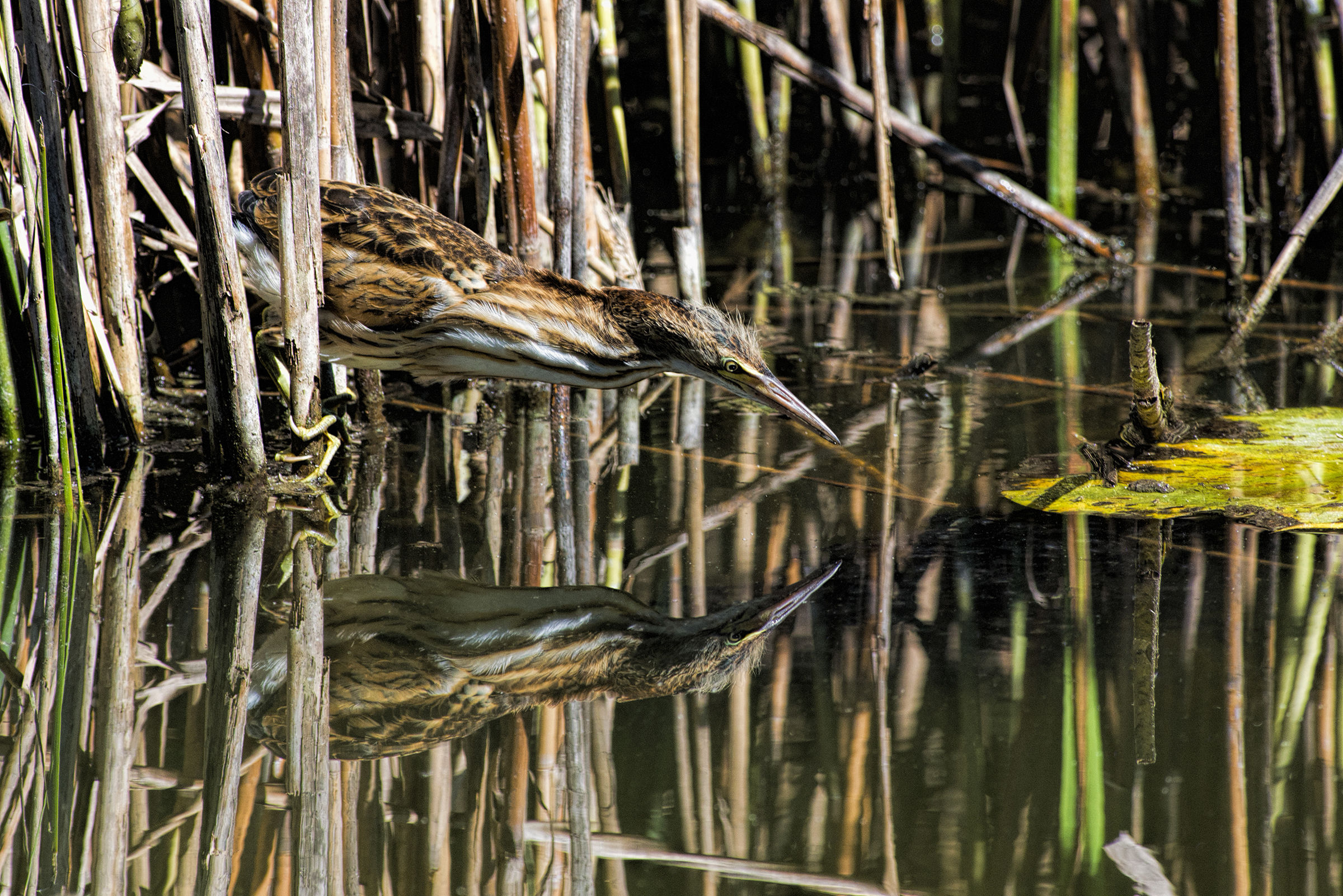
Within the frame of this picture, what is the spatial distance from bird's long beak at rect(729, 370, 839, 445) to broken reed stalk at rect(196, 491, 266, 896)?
4.12 feet

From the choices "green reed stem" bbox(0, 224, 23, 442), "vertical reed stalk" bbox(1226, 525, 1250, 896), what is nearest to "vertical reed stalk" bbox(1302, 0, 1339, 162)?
"vertical reed stalk" bbox(1226, 525, 1250, 896)

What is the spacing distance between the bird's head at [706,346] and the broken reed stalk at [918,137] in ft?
8.23

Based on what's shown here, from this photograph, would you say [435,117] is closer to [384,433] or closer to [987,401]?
[384,433]

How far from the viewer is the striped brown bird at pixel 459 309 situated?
3.38m

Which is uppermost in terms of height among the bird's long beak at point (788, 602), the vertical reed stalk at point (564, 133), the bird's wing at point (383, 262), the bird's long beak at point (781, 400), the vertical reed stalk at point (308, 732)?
the vertical reed stalk at point (564, 133)

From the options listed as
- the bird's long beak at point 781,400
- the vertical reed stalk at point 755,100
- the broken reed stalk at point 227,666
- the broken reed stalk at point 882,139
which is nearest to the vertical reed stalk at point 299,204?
the broken reed stalk at point 227,666

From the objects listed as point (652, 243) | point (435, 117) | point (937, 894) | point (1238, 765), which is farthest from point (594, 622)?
point (652, 243)

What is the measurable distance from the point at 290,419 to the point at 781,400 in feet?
4.08

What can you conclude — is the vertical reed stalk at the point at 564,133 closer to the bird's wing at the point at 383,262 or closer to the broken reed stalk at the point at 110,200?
the bird's wing at the point at 383,262

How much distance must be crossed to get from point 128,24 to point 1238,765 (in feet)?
9.45

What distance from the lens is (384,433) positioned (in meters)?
3.84

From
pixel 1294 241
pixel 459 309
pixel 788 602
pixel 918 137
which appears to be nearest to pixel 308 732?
pixel 788 602

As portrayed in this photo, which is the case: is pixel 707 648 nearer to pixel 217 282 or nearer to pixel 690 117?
pixel 217 282

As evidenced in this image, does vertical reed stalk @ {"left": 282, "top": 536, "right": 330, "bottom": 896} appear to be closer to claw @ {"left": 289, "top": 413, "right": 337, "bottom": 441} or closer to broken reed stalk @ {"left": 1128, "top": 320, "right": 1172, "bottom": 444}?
claw @ {"left": 289, "top": 413, "right": 337, "bottom": 441}
